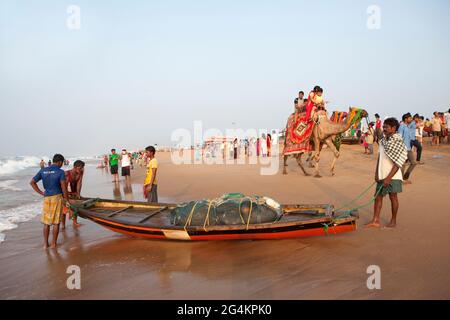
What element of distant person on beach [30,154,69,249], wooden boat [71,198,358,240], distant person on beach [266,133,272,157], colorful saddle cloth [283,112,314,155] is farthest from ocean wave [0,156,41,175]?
wooden boat [71,198,358,240]

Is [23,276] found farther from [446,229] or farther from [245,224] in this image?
[446,229]

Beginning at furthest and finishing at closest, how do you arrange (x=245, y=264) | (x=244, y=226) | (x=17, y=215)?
(x=17, y=215)
(x=244, y=226)
(x=245, y=264)

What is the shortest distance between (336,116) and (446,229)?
7.82 metres

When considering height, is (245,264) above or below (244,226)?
below

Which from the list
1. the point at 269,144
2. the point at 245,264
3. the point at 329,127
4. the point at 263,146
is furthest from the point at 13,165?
the point at 245,264

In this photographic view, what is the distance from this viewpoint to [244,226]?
16.5ft

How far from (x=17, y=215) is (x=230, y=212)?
25.4 feet

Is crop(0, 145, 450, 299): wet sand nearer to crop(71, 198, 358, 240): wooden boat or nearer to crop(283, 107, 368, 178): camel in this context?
crop(71, 198, 358, 240): wooden boat

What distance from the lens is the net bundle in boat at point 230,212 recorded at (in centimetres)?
528

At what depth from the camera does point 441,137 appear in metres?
18.8

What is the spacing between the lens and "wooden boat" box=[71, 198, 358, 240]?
16.2 feet

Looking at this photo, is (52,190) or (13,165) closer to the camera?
(52,190)

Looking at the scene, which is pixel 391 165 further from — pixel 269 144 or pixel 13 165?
pixel 13 165

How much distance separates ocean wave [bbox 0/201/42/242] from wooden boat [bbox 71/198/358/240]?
9.96 feet
